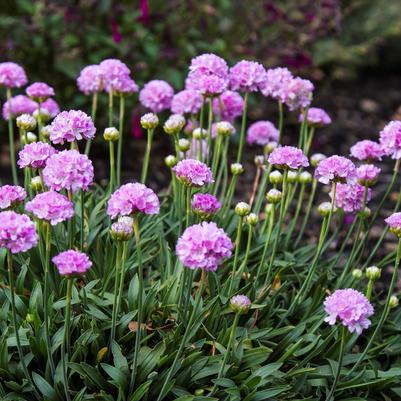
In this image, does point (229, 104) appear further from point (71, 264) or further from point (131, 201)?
point (71, 264)

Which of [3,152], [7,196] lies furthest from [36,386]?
[3,152]

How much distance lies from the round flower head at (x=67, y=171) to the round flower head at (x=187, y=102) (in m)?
1.11

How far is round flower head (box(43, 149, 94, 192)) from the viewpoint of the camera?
1955mm

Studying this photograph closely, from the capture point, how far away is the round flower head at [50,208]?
1851 millimetres

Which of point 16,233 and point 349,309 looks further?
point 349,309

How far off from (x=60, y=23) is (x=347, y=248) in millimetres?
2255

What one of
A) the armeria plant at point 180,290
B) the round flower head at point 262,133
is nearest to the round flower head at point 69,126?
the armeria plant at point 180,290

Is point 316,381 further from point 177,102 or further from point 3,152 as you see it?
point 3,152

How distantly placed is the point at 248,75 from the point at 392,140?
60 cm

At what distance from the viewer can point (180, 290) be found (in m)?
2.48

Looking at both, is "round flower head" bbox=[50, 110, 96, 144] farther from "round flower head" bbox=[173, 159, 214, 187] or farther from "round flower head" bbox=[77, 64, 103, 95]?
"round flower head" bbox=[77, 64, 103, 95]

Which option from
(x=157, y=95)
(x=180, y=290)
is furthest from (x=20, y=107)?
(x=180, y=290)

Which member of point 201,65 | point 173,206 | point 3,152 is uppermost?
point 201,65

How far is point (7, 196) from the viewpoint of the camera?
1978 mm
